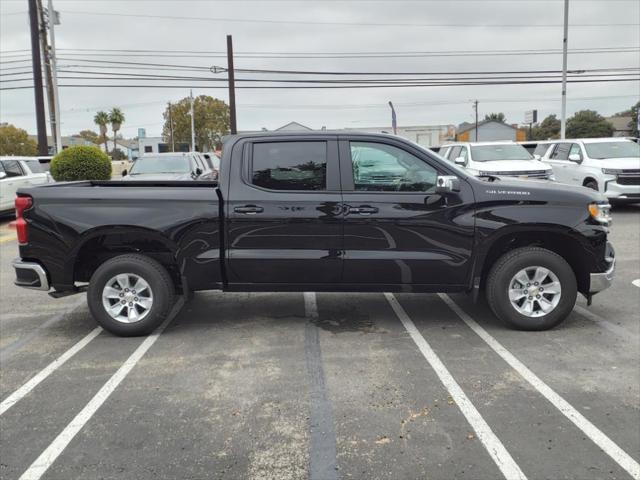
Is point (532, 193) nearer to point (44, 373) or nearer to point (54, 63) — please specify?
point (44, 373)

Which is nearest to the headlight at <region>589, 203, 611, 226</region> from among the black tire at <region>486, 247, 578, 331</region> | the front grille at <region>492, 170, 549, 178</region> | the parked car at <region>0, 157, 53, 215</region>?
the black tire at <region>486, 247, 578, 331</region>

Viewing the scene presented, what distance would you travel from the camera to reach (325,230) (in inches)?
206

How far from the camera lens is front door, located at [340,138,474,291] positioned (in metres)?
5.21

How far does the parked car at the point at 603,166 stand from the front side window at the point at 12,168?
1501 cm

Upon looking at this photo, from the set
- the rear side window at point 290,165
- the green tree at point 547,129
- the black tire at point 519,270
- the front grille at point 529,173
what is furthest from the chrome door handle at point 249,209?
the green tree at point 547,129

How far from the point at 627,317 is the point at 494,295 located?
1.70 meters

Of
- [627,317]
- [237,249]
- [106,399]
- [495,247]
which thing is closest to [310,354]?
[237,249]

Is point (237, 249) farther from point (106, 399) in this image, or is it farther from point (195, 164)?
point (195, 164)

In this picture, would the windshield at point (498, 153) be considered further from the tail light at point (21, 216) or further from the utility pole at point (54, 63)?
the utility pole at point (54, 63)

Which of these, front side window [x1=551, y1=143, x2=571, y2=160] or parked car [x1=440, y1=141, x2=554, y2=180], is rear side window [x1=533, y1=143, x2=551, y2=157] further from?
parked car [x1=440, y1=141, x2=554, y2=180]

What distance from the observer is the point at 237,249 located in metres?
5.30

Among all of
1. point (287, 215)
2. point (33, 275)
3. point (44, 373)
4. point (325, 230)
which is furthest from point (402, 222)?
point (33, 275)

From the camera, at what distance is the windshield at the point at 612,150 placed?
1449 cm

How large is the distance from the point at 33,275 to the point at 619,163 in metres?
13.1
